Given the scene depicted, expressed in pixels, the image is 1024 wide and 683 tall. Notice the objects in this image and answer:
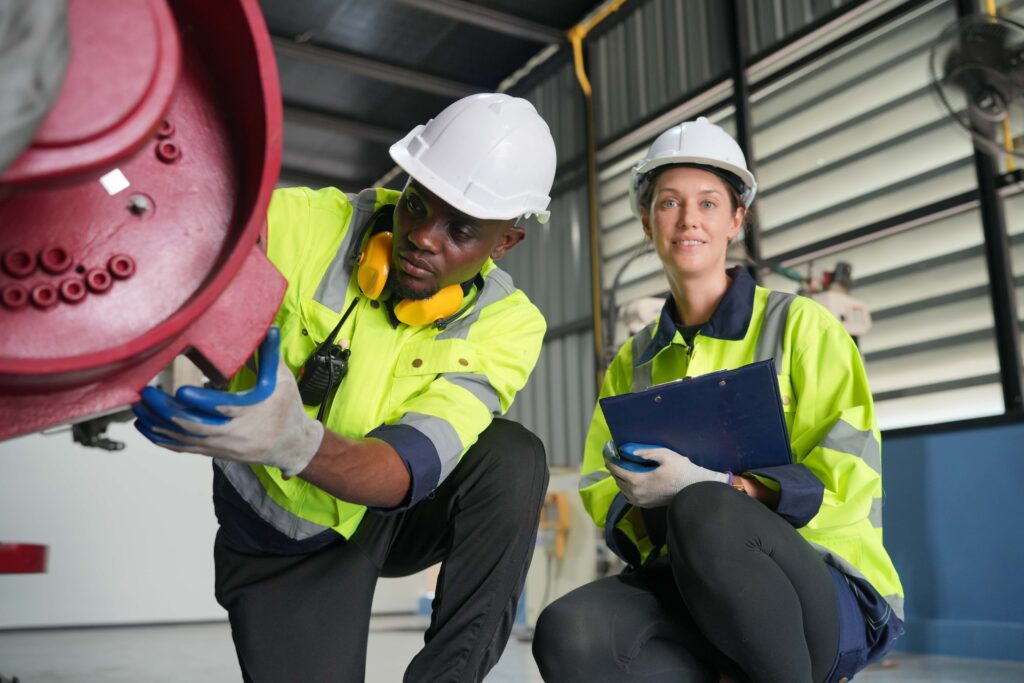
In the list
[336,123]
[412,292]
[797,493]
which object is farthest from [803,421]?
[336,123]

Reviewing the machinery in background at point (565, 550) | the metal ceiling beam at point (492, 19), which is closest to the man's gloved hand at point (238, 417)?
the machinery in background at point (565, 550)

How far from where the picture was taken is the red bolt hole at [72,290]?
0.65m

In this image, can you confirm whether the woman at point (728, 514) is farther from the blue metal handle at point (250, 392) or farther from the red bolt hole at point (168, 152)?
the red bolt hole at point (168, 152)

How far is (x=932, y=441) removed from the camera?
11.7 ft

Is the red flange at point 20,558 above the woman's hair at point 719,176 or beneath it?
beneath

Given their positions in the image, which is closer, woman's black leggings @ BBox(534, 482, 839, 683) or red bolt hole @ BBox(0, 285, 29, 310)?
red bolt hole @ BBox(0, 285, 29, 310)

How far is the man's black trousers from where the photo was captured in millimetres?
1374

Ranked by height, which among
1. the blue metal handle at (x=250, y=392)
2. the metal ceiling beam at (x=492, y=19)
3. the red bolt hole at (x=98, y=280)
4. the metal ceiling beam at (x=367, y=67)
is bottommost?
the blue metal handle at (x=250, y=392)

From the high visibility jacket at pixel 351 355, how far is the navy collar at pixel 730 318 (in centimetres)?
35

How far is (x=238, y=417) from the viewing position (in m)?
0.83

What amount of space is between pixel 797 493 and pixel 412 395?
59cm

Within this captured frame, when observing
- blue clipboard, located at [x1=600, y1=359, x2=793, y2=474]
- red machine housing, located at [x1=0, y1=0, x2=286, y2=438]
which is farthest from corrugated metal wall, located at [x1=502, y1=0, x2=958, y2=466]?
red machine housing, located at [x1=0, y1=0, x2=286, y2=438]

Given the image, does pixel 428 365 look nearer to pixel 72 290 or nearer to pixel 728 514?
pixel 728 514

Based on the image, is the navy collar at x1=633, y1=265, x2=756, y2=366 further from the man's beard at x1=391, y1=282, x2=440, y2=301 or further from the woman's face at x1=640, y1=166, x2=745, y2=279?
the man's beard at x1=391, y1=282, x2=440, y2=301
